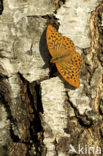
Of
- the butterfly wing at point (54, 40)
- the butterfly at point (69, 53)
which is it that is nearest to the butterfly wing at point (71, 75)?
the butterfly at point (69, 53)

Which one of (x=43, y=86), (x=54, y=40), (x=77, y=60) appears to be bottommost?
(x=43, y=86)

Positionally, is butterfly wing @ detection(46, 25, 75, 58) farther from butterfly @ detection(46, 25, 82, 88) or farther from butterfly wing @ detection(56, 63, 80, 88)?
butterfly wing @ detection(56, 63, 80, 88)

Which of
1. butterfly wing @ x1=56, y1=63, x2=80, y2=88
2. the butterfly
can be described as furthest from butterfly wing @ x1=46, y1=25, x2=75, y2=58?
butterfly wing @ x1=56, y1=63, x2=80, y2=88

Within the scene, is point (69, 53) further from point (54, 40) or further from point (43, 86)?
point (43, 86)

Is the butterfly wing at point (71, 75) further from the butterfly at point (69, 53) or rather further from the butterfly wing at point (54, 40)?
the butterfly wing at point (54, 40)

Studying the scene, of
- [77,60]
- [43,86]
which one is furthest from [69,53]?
[43,86]

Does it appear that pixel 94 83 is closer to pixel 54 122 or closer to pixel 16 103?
pixel 54 122

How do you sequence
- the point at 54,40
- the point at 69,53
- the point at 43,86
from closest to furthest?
the point at 43,86, the point at 54,40, the point at 69,53

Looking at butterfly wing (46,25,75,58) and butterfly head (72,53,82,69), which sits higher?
butterfly wing (46,25,75,58)

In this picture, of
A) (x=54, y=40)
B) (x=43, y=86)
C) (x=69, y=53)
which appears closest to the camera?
(x=43, y=86)
